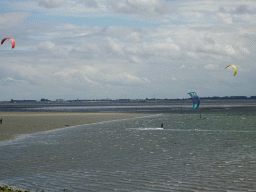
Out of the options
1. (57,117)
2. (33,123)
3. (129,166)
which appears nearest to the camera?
(129,166)

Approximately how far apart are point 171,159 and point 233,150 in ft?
16.4

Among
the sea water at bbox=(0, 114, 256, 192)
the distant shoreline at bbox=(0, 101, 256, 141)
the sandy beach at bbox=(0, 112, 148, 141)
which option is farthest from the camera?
the distant shoreline at bbox=(0, 101, 256, 141)

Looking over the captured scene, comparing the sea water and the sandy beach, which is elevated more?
the sea water

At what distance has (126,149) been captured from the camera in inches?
802

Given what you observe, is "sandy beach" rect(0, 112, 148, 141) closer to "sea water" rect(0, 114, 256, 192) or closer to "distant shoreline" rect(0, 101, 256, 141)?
"distant shoreline" rect(0, 101, 256, 141)

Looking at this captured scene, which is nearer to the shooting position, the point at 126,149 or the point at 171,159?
the point at 171,159

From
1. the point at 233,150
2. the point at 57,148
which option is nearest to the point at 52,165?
the point at 57,148

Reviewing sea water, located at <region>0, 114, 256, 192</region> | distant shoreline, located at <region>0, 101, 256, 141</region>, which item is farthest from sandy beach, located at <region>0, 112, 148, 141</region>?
sea water, located at <region>0, 114, 256, 192</region>

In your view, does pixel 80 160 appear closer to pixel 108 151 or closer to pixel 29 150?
pixel 108 151

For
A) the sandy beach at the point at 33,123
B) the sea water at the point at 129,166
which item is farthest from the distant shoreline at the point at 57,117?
the sea water at the point at 129,166

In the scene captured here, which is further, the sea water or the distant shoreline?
the distant shoreline

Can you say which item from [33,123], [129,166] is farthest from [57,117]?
[129,166]

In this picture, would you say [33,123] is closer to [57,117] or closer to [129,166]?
[57,117]

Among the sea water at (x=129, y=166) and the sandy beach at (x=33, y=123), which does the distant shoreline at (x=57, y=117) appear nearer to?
the sandy beach at (x=33, y=123)
